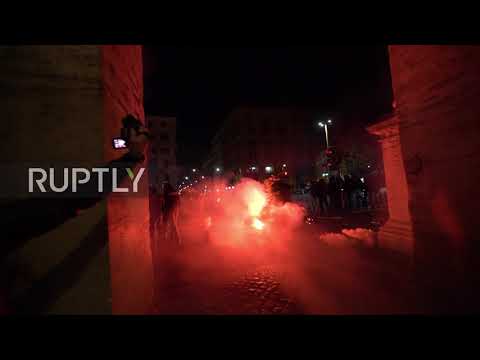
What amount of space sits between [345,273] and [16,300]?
521 cm

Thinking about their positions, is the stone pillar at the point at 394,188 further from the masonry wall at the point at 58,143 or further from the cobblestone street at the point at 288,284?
the masonry wall at the point at 58,143

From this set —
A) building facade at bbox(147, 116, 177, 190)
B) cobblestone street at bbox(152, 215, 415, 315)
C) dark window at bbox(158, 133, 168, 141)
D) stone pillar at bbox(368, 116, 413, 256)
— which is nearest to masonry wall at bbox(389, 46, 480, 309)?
cobblestone street at bbox(152, 215, 415, 315)

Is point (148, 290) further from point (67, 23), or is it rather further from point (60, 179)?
point (67, 23)

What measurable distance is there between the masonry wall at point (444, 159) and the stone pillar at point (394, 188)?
1.97 metres

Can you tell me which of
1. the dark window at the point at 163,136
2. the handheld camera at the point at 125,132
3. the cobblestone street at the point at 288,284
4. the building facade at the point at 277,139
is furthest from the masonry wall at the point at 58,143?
the dark window at the point at 163,136

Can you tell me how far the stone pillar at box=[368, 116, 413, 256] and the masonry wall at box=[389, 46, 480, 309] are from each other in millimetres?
1972

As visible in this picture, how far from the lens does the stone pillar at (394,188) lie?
5941 millimetres

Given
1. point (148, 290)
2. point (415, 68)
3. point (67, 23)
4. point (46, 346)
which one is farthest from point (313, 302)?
point (67, 23)

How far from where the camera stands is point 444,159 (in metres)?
3.57

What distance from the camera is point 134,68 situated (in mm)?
4141

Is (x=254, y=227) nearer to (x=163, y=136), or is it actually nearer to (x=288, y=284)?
(x=288, y=284)

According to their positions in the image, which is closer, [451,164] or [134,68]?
[451,164]

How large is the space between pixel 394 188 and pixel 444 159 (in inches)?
129

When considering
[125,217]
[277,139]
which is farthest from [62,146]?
[277,139]
